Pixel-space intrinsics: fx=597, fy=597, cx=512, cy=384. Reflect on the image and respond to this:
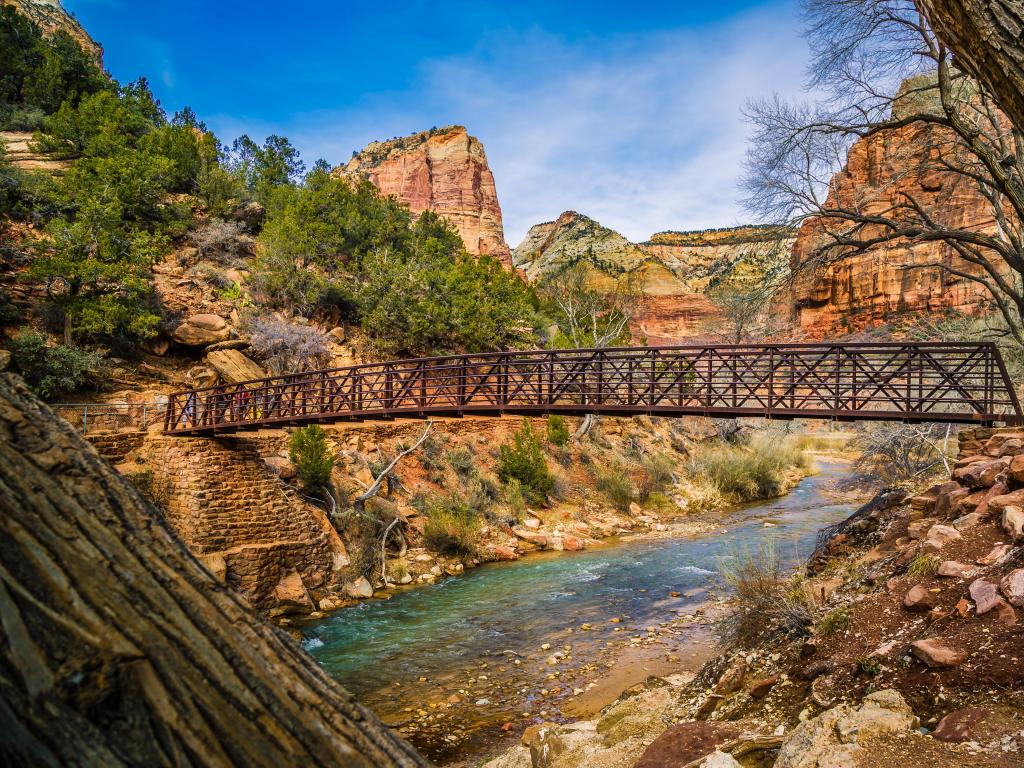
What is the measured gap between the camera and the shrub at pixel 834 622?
5.99 meters

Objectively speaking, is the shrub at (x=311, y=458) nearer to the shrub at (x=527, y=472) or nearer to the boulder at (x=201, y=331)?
the shrub at (x=527, y=472)

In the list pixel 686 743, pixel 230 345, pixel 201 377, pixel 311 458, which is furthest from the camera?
pixel 230 345

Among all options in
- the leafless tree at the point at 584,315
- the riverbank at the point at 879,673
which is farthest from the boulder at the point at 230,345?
the riverbank at the point at 879,673

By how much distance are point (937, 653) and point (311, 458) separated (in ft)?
45.9

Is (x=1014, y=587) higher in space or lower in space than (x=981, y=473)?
lower

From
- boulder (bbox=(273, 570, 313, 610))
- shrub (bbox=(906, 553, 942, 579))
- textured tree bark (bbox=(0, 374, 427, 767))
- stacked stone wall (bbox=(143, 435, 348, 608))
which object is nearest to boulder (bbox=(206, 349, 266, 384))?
stacked stone wall (bbox=(143, 435, 348, 608))

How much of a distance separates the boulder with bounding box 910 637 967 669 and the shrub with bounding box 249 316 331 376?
21166mm

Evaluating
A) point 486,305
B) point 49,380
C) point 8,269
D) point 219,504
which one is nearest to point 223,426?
point 219,504

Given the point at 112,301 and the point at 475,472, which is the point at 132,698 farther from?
the point at 112,301

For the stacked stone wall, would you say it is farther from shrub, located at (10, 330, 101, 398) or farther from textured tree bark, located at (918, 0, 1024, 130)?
textured tree bark, located at (918, 0, 1024, 130)

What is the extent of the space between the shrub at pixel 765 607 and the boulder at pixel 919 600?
1.10 meters

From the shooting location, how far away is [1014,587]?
15.7ft

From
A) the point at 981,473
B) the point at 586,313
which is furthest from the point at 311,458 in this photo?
the point at 586,313

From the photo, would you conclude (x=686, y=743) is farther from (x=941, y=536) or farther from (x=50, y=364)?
(x=50, y=364)
